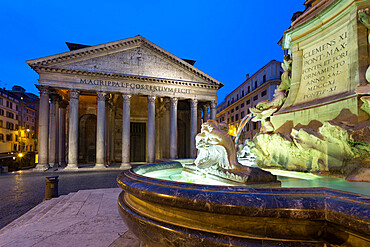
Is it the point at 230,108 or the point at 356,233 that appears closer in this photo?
the point at 356,233

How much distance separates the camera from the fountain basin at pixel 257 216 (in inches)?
59.7

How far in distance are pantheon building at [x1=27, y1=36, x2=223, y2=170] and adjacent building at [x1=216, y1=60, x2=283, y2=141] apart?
1190cm

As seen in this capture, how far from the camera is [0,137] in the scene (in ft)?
117

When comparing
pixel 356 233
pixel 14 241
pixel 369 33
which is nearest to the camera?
pixel 356 233

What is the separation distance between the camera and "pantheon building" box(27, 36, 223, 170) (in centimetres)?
1847

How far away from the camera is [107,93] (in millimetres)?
20141

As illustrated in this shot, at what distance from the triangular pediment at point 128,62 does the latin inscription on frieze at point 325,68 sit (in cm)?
1754

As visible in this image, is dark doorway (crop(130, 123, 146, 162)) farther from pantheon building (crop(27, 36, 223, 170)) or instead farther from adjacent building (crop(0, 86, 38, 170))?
adjacent building (crop(0, 86, 38, 170))

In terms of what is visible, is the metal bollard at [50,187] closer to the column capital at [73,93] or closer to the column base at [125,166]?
the column base at [125,166]

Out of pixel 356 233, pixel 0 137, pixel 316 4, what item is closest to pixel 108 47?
pixel 316 4

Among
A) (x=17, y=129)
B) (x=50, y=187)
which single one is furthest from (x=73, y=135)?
(x=17, y=129)

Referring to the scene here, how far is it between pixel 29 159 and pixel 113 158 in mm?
23098

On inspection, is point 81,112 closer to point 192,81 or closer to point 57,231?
point 192,81

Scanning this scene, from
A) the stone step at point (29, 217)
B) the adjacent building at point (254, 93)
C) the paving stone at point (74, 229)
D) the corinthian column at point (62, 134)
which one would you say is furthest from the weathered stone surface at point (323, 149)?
the adjacent building at point (254, 93)
